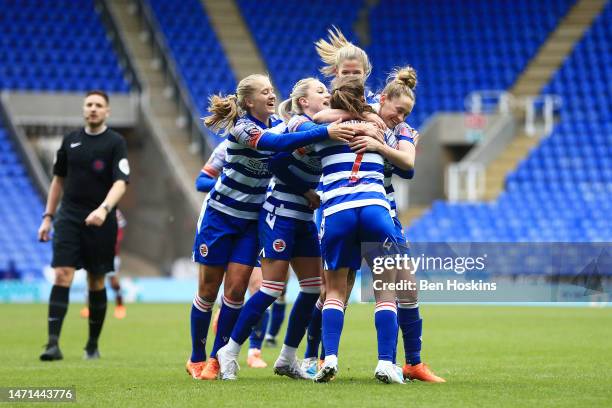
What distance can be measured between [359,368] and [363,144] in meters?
2.02

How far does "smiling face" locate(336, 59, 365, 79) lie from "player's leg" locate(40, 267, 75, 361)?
2995mm

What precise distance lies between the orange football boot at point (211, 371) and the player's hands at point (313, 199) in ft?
3.77

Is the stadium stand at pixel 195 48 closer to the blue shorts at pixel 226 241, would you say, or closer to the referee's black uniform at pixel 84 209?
the referee's black uniform at pixel 84 209

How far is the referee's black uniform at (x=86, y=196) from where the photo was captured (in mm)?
8750

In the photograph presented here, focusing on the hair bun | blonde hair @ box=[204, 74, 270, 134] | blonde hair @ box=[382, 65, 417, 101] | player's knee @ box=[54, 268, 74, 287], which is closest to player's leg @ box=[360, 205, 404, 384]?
blonde hair @ box=[382, 65, 417, 101]

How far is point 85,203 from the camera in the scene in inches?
346

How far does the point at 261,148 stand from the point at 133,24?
2041cm

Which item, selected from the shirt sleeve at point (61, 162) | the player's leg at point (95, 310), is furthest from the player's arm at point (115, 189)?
the player's leg at point (95, 310)

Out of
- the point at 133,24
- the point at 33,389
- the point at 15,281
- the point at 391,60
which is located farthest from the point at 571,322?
the point at 133,24

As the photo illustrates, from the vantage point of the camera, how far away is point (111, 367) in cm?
805

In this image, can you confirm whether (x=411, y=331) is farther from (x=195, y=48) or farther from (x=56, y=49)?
(x=195, y=48)

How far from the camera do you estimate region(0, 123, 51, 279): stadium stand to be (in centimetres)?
2088

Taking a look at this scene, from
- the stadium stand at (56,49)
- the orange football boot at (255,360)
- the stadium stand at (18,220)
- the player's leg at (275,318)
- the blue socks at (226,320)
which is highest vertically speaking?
the stadium stand at (56,49)

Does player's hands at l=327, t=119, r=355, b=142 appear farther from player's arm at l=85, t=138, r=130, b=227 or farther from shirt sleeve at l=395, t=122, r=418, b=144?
player's arm at l=85, t=138, r=130, b=227
